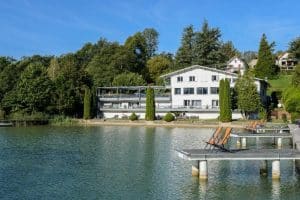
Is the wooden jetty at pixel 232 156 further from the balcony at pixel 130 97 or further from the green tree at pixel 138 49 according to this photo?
the green tree at pixel 138 49

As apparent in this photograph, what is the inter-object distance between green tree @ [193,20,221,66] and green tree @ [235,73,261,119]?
2861 cm

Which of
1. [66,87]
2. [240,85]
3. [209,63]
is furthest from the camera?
[209,63]

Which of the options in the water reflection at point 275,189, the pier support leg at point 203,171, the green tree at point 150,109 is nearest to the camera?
the water reflection at point 275,189

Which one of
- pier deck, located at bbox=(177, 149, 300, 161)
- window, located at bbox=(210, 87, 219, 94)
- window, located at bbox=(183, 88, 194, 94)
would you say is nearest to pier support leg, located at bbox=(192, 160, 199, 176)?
pier deck, located at bbox=(177, 149, 300, 161)

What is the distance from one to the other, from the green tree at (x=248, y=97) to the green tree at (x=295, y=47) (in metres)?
31.3

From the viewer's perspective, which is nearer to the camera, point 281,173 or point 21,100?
point 281,173

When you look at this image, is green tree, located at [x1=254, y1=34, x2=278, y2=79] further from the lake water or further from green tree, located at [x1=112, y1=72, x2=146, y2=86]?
the lake water


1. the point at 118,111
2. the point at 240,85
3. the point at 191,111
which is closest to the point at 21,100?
the point at 118,111

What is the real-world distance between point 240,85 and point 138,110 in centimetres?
1700

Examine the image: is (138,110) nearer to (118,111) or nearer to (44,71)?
(118,111)

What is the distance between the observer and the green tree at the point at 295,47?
99713 mm

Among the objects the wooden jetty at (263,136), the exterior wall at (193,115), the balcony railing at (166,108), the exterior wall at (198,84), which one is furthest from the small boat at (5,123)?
the wooden jetty at (263,136)

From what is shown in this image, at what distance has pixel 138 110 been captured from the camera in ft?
261

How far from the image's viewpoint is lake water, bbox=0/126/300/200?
72.0 ft
